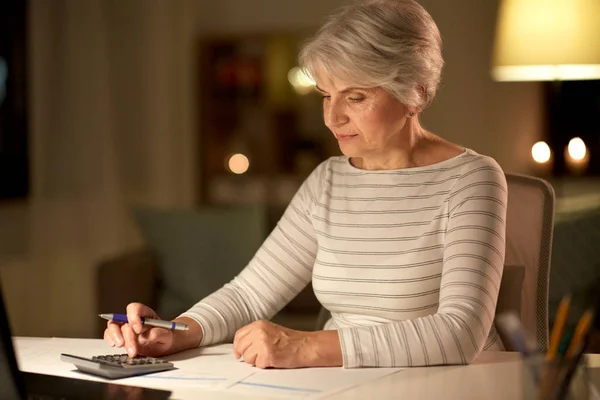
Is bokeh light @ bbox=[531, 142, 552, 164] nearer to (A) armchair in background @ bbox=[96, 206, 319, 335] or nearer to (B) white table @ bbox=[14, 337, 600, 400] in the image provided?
(A) armchair in background @ bbox=[96, 206, 319, 335]

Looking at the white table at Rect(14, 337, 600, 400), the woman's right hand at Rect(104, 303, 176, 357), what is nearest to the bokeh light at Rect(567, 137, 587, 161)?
the white table at Rect(14, 337, 600, 400)

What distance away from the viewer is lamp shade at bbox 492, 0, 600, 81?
123 inches

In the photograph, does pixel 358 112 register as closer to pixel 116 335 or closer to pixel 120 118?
pixel 116 335

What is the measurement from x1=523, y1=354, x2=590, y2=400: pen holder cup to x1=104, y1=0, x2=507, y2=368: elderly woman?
1.09 ft

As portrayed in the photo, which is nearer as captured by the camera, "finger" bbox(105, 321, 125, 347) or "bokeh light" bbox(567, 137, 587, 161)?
"finger" bbox(105, 321, 125, 347)

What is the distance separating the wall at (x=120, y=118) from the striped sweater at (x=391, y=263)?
280 centimetres

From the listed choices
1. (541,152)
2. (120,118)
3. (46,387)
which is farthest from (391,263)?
(541,152)

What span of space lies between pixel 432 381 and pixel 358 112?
0.55m

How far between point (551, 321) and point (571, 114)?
131 inches

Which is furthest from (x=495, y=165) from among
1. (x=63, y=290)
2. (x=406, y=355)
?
(x=63, y=290)

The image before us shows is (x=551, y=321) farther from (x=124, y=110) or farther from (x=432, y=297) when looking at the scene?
(x=124, y=110)

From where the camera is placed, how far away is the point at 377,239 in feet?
5.35

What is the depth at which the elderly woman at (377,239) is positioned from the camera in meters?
1.34

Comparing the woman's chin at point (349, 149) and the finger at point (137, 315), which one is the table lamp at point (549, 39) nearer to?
the woman's chin at point (349, 149)
